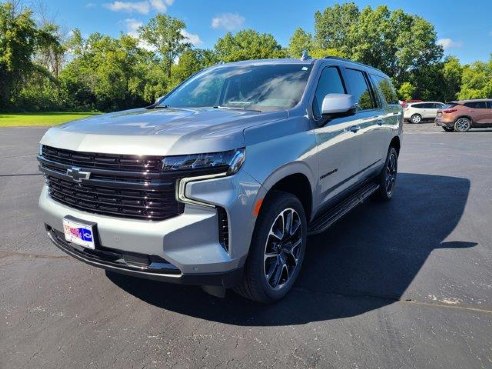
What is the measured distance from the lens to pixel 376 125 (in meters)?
5.40

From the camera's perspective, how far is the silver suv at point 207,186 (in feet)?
8.39

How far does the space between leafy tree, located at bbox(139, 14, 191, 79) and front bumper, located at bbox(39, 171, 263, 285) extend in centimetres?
7387

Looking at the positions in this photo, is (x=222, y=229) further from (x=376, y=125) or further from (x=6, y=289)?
(x=376, y=125)

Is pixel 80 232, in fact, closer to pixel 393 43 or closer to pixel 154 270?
pixel 154 270

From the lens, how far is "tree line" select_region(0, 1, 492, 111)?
142ft

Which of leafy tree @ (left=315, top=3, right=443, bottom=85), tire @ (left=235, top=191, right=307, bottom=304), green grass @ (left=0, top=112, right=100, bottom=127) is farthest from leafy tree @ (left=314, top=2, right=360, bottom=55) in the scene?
tire @ (left=235, top=191, right=307, bottom=304)

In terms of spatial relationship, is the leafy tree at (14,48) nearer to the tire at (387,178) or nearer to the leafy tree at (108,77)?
the leafy tree at (108,77)

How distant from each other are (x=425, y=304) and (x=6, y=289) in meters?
3.44

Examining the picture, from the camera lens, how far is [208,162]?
8.39 feet

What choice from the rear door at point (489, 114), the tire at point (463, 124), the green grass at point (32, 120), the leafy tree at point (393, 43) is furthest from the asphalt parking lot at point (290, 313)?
the leafy tree at point (393, 43)

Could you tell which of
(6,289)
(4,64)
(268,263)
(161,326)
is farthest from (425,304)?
(4,64)

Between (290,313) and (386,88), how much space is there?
14.8 feet

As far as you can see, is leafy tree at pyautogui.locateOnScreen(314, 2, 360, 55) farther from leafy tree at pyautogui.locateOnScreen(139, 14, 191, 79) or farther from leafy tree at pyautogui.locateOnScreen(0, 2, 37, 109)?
leafy tree at pyautogui.locateOnScreen(0, 2, 37, 109)

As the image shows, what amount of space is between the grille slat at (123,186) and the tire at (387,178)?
4.35 meters
